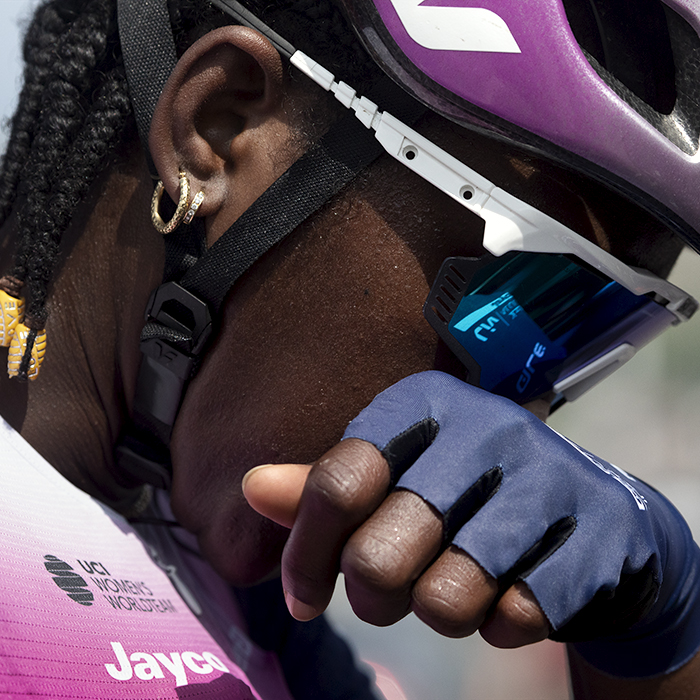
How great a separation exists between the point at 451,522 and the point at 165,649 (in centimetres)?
59

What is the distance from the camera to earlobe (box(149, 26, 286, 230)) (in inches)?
37.3

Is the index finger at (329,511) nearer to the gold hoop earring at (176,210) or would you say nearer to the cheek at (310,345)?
the cheek at (310,345)

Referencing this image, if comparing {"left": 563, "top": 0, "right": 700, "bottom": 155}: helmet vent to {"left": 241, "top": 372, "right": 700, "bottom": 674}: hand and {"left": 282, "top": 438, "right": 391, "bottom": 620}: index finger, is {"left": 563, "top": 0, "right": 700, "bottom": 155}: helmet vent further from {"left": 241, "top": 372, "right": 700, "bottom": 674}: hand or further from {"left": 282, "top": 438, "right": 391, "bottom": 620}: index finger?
{"left": 282, "top": 438, "right": 391, "bottom": 620}: index finger

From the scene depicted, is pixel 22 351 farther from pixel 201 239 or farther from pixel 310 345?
pixel 310 345

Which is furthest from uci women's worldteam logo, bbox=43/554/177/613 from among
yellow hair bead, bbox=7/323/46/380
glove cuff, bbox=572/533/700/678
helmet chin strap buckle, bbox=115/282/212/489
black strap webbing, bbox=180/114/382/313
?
glove cuff, bbox=572/533/700/678

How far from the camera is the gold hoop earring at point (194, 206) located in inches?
39.1

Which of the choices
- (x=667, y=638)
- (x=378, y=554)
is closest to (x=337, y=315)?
(x=378, y=554)

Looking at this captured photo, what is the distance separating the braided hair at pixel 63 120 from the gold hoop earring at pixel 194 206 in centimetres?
23

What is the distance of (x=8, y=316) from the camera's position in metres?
1.15

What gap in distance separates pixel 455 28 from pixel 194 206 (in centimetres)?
46

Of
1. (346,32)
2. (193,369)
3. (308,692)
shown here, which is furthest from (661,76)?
(308,692)

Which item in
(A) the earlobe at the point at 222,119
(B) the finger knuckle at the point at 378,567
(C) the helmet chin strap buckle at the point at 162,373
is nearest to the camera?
(B) the finger knuckle at the point at 378,567

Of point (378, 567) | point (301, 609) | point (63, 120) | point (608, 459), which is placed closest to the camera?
point (378, 567)

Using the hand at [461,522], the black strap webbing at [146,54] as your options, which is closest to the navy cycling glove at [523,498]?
the hand at [461,522]
